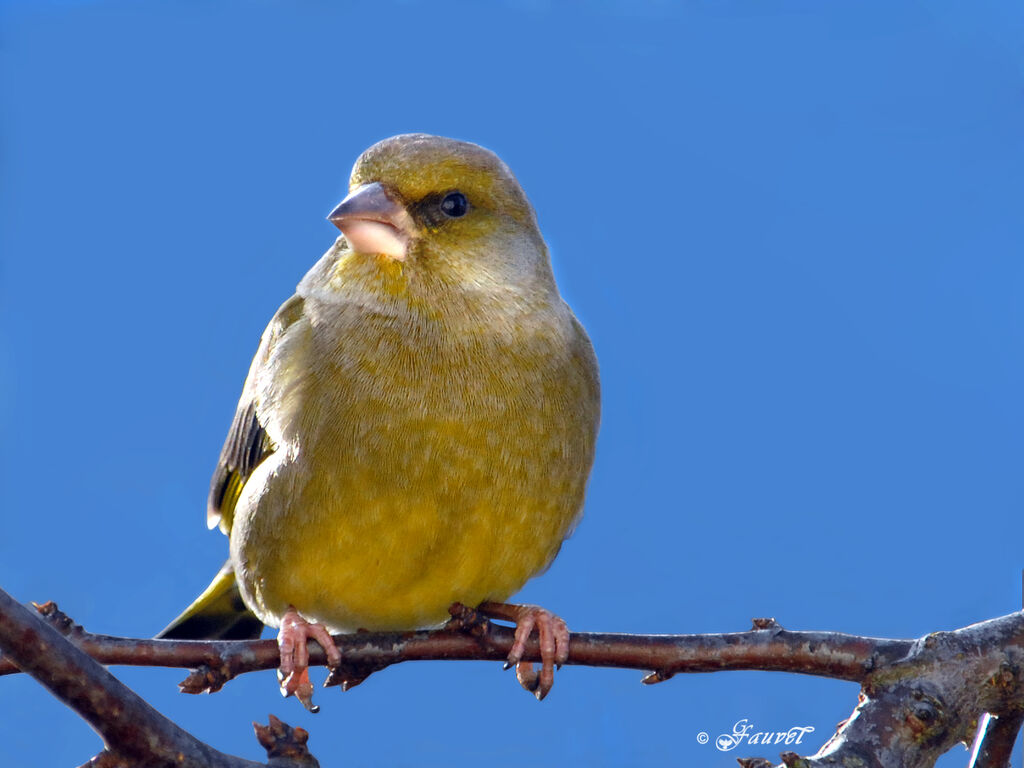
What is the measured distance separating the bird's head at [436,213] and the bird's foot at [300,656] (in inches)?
32.1

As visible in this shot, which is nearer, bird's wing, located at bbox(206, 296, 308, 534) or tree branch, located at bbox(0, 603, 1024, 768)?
tree branch, located at bbox(0, 603, 1024, 768)

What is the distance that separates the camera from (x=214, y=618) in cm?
330

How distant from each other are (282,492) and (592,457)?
75 centimetres

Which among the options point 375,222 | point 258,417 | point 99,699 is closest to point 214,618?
point 258,417

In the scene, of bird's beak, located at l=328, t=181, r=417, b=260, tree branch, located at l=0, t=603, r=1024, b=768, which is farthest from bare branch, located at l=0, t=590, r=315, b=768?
bird's beak, located at l=328, t=181, r=417, b=260

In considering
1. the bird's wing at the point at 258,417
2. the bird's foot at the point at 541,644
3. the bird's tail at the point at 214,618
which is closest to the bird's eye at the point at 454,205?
the bird's wing at the point at 258,417

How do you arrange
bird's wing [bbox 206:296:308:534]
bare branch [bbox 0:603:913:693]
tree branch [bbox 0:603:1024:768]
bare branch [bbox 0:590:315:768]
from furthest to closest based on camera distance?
bird's wing [bbox 206:296:308:534]
bare branch [bbox 0:603:913:693]
tree branch [bbox 0:603:1024:768]
bare branch [bbox 0:590:315:768]

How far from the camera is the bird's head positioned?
266 cm

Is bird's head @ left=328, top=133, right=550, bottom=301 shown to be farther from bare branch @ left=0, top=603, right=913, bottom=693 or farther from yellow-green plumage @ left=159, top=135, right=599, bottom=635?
bare branch @ left=0, top=603, right=913, bottom=693

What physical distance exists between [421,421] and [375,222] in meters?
0.45

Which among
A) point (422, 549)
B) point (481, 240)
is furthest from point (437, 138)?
point (422, 549)

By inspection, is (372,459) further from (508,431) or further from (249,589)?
(249,589)

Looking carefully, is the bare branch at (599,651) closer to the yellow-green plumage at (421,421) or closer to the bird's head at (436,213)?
the yellow-green plumage at (421,421)

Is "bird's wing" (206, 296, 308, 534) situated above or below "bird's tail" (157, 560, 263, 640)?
above
